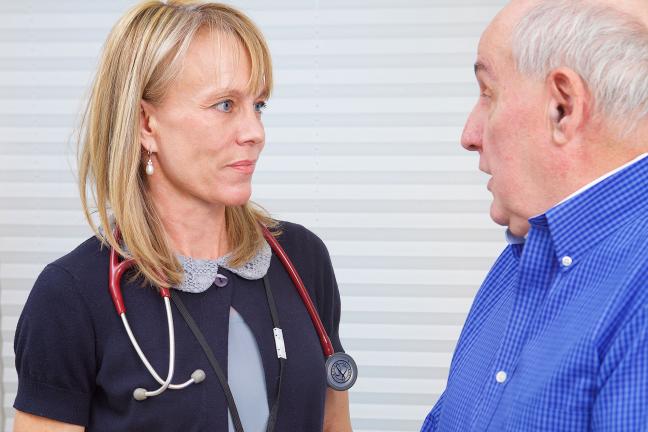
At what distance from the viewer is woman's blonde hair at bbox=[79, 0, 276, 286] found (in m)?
1.91

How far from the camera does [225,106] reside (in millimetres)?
1948

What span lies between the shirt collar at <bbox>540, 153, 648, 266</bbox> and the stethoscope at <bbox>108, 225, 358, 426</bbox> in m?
0.78

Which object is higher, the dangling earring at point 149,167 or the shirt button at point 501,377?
the dangling earring at point 149,167

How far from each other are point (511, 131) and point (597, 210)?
→ 174 mm

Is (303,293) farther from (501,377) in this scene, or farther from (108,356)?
(501,377)

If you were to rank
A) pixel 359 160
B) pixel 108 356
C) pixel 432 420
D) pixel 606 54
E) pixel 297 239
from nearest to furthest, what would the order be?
pixel 606 54 < pixel 432 420 < pixel 108 356 < pixel 297 239 < pixel 359 160

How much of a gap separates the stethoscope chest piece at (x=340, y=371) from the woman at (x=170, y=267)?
0.03 meters

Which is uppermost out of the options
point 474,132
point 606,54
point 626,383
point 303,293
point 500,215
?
point 606,54

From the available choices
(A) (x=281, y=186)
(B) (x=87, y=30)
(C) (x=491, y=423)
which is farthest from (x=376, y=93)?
(C) (x=491, y=423)

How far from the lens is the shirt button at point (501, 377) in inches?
55.6

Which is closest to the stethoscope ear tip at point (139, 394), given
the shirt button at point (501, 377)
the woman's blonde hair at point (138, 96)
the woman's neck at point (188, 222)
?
the woman's blonde hair at point (138, 96)

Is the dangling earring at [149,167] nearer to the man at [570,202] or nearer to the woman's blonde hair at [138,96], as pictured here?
the woman's blonde hair at [138,96]

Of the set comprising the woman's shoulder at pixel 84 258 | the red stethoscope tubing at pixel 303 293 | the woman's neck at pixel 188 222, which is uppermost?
the woman's neck at pixel 188 222

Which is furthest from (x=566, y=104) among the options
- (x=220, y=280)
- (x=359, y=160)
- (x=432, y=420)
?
(x=359, y=160)
